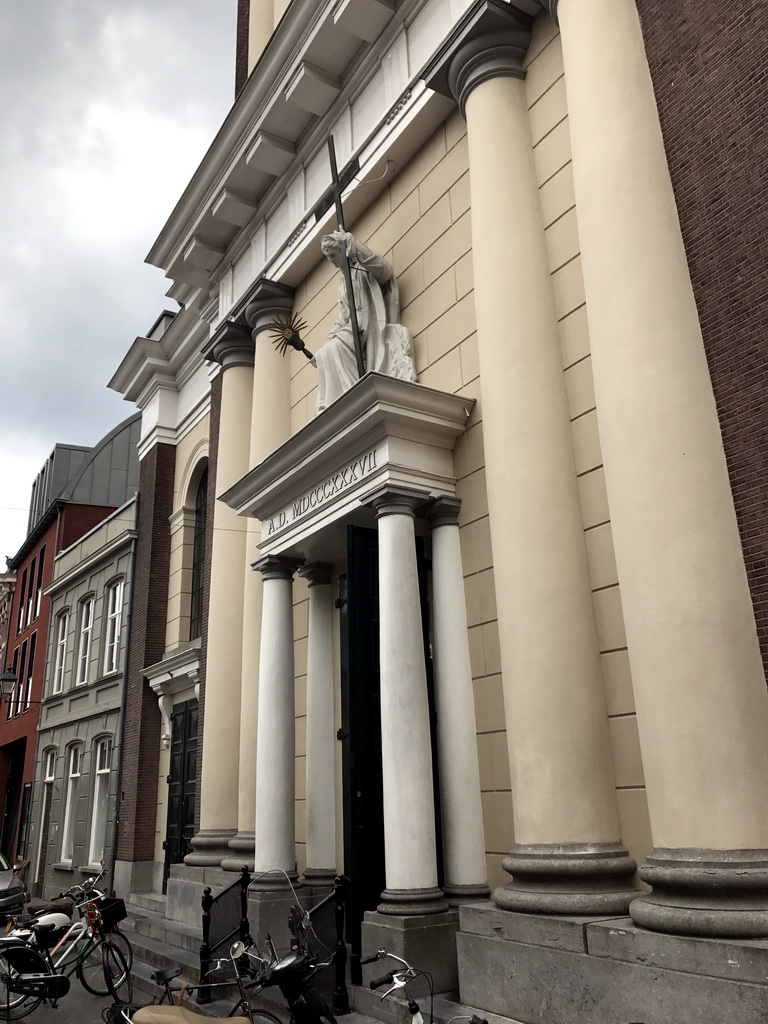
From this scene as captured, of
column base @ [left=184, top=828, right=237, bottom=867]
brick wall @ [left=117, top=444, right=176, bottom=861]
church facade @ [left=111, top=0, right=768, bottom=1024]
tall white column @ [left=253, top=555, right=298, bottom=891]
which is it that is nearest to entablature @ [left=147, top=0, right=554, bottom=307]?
church facade @ [left=111, top=0, right=768, bottom=1024]

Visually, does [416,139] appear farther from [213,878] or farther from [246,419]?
[213,878]

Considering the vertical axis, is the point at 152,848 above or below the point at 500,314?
below

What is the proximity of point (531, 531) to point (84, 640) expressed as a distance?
744 inches

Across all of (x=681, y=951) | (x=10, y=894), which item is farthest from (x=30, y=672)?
A: (x=681, y=951)

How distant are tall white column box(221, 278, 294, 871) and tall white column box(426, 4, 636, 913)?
4.93m

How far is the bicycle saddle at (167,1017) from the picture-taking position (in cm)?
493

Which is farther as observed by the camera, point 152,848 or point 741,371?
point 152,848

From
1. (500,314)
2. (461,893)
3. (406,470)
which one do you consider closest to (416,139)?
(500,314)

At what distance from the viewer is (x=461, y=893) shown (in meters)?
6.90

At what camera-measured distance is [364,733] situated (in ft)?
25.3

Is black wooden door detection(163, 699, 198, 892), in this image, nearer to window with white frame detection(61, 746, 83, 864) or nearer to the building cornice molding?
the building cornice molding

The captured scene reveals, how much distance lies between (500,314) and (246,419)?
689cm

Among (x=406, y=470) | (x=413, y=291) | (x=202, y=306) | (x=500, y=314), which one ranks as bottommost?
(x=406, y=470)

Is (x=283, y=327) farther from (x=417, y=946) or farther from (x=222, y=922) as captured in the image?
(x=417, y=946)
